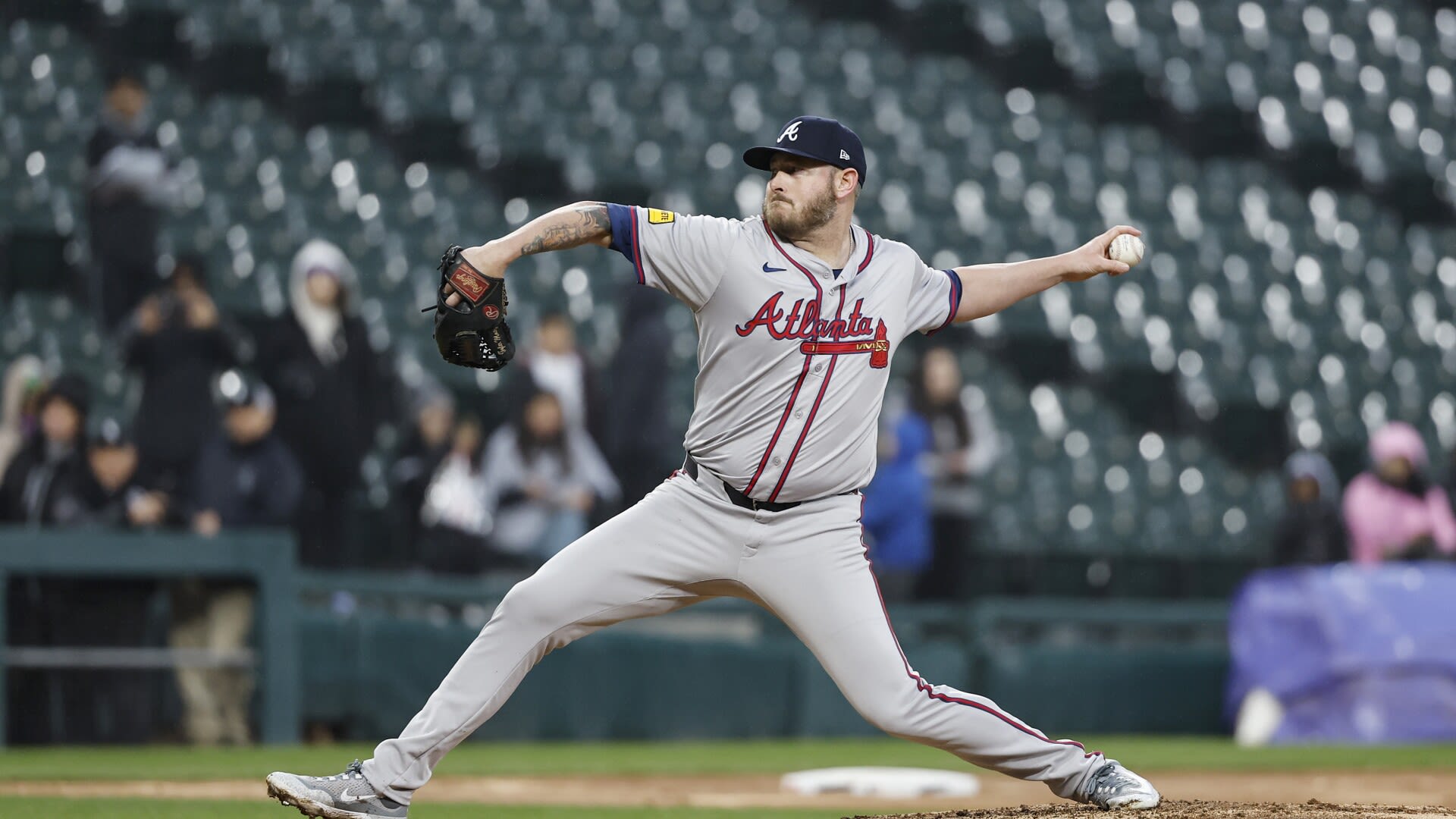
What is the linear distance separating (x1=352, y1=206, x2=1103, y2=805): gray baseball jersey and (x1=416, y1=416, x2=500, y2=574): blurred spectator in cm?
447

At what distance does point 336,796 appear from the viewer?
3.91 metres

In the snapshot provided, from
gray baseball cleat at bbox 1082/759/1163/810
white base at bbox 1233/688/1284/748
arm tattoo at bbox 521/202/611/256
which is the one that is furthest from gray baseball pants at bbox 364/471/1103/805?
white base at bbox 1233/688/1284/748

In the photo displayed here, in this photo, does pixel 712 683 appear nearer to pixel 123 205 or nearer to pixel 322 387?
pixel 322 387

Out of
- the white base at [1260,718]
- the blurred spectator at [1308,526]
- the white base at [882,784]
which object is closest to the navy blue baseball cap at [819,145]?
the white base at [882,784]

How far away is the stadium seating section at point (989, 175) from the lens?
10.8 metres

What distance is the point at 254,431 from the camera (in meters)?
7.86

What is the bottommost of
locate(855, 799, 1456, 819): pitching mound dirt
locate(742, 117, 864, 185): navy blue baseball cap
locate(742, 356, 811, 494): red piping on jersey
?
locate(855, 799, 1456, 819): pitching mound dirt

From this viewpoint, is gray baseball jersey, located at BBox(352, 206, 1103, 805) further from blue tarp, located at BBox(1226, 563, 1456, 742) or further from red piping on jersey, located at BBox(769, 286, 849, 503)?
blue tarp, located at BBox(1226, 563, 1456, 742)

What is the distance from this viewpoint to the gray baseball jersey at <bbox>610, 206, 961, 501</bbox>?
405 cm

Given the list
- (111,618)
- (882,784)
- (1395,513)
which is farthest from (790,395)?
(1395,513)

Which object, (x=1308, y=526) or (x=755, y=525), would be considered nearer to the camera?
(x=755, y=525)

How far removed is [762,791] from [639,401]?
290 cm

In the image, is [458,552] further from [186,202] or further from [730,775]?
[186,202]

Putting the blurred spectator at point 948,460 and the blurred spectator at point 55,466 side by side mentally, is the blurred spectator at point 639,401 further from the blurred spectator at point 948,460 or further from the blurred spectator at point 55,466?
the blurred spectator at point 55,466
